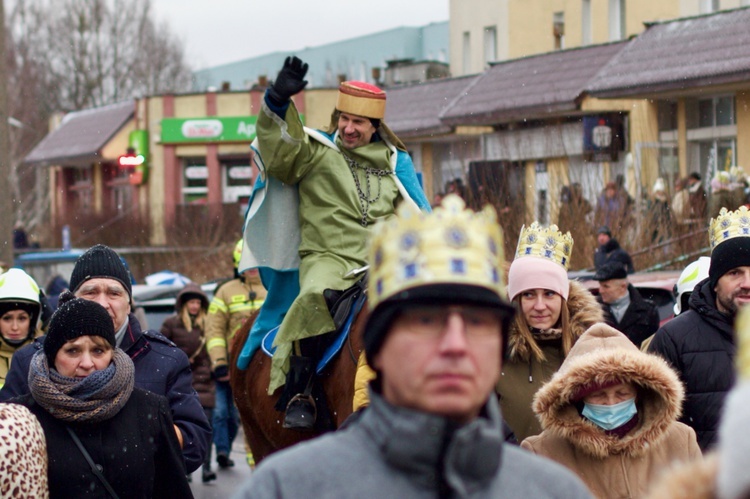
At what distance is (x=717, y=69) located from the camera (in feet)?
71.1

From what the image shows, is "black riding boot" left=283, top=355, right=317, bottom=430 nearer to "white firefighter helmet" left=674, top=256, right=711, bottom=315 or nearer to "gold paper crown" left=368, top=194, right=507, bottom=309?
"white firefighter helmet" left=674, top=256, right=711, bottom=315

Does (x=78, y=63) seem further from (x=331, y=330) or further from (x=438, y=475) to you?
(x=438, y=475)

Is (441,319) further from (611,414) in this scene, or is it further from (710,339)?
(710,339)

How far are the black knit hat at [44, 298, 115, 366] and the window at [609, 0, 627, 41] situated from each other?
29578mm

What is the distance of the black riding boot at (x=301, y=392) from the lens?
7483mm

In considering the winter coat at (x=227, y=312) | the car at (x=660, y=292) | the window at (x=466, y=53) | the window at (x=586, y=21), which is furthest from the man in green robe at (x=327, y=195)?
the window at (x=466, y=53)

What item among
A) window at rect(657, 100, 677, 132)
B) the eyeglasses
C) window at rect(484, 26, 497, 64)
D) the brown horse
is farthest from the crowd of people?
window at rect(484, 26, 497, 64)

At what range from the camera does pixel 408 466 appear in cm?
241

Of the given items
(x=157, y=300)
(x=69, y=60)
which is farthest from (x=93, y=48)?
(x=157, y=300)

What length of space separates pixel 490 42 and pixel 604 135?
46.2 feet

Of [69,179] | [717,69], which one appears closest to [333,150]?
[717,69]

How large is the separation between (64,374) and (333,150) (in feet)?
10.1

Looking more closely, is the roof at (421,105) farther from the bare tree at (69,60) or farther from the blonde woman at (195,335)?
the bare tree at (69,60)

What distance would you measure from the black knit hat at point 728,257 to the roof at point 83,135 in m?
43.9
